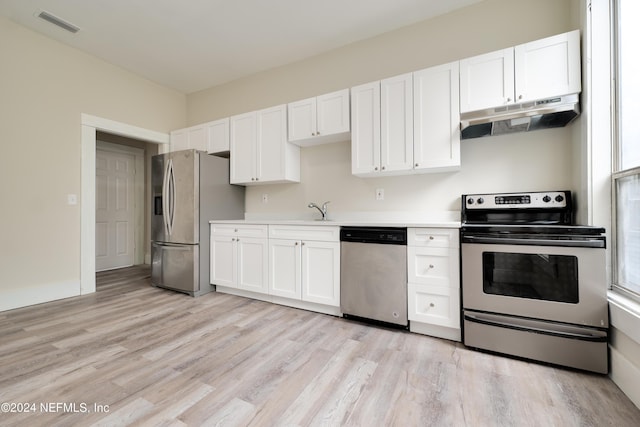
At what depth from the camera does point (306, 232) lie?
2.67m

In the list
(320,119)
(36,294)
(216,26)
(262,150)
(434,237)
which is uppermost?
(216,26)

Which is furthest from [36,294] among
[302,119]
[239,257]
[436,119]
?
[436,119]

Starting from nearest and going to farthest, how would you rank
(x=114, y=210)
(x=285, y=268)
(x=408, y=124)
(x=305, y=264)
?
(x=408, y=124), (x=305, y=264), (x=285, y=268), (x=114, y=210)

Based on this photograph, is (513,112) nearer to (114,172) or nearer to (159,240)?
(159,240)

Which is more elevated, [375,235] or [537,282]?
[375,235]

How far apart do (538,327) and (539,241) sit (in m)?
0.56

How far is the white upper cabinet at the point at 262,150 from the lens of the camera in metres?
3.16

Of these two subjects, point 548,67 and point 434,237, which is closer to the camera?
point 548,67

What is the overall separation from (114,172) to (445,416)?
5.80 metres

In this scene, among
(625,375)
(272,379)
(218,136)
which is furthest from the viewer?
(218,136)

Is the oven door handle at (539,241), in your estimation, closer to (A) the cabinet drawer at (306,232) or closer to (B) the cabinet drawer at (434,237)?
(B) the cabinet drawer at (434,237)

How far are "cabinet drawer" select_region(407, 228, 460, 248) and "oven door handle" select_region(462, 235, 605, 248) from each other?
83 mm

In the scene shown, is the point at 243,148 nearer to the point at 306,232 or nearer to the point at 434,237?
the point at 306,232

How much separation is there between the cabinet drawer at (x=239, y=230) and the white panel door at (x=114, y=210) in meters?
2.74
